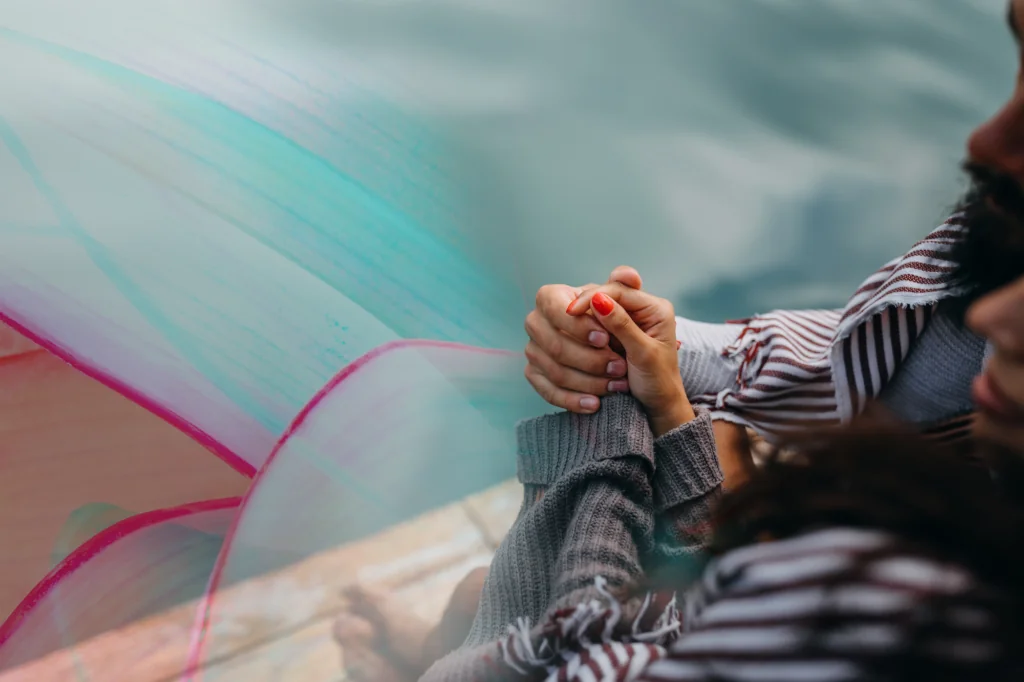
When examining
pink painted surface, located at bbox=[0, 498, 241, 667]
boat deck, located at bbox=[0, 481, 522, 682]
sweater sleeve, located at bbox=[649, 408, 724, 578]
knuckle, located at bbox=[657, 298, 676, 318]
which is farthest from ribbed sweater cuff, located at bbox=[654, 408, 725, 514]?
pink painted surface, located at bbox=[0, 498, 241, 667]

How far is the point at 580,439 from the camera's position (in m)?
0.70

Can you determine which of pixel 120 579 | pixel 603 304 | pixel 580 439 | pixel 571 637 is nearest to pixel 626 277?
pixel 603 304

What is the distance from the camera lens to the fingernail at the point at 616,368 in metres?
0.71

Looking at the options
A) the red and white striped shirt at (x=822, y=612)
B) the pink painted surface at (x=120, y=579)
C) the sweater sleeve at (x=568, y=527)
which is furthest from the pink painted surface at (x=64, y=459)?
the red and white striped shirt at (x=822, y=612)

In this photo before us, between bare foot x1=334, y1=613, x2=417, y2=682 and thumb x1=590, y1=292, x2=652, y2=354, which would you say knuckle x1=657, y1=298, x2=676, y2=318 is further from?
bare foot x1=334, y1=613, x2=417, y2=682

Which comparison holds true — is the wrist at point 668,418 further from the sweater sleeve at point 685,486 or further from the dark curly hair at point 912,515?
the dark curly hair at point 912,515

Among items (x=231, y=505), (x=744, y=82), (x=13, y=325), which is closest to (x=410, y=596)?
(x=231, y=505)

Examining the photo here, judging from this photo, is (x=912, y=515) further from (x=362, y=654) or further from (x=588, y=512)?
(x=362, y=654)

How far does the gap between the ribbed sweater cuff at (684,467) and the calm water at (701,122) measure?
0.31 meters

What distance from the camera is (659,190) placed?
1004mm

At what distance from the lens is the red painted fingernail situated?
681 mm

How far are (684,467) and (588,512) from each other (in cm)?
12

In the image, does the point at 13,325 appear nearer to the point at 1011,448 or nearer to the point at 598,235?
the point at 598,235

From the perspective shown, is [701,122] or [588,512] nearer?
[588,512]
